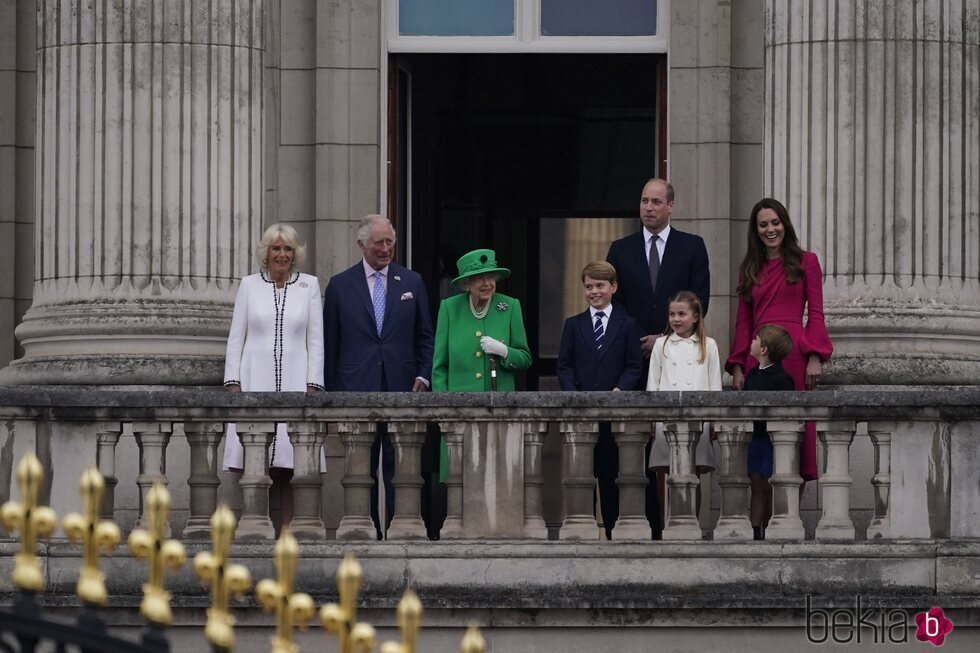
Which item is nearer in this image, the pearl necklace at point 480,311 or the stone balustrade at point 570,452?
the stone balustrade at point 570,452

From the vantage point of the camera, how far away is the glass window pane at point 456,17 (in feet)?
52.4

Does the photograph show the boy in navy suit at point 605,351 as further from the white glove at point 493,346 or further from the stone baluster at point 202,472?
the stone baluster at point 202,472

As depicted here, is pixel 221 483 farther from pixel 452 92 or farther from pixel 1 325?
pixel 452 92

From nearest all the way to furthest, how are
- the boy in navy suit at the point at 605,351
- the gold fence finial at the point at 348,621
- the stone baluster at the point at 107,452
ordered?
the gold fence finial at the point at 348,621
the stone baluster at the point at 107,452
the boy in navy suit at the point at 605,351

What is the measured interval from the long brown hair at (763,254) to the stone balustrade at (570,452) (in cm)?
86

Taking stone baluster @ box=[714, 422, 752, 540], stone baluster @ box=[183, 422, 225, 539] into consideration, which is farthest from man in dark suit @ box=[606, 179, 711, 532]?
stone baluster @ box=[183, 422, 225, 539]

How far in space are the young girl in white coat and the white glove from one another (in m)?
0.85

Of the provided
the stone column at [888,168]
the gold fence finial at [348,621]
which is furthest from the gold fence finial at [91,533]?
the stone column at [888,168]

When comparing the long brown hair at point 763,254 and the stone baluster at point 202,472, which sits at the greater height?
the long brown hair at point 763,254

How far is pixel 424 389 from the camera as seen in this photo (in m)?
12.7

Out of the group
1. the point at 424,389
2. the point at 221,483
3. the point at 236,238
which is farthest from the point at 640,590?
the point at 236,238

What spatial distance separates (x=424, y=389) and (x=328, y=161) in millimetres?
3716

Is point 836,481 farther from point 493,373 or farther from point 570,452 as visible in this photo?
point 493,373

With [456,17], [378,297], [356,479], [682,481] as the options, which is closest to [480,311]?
[378,297]
